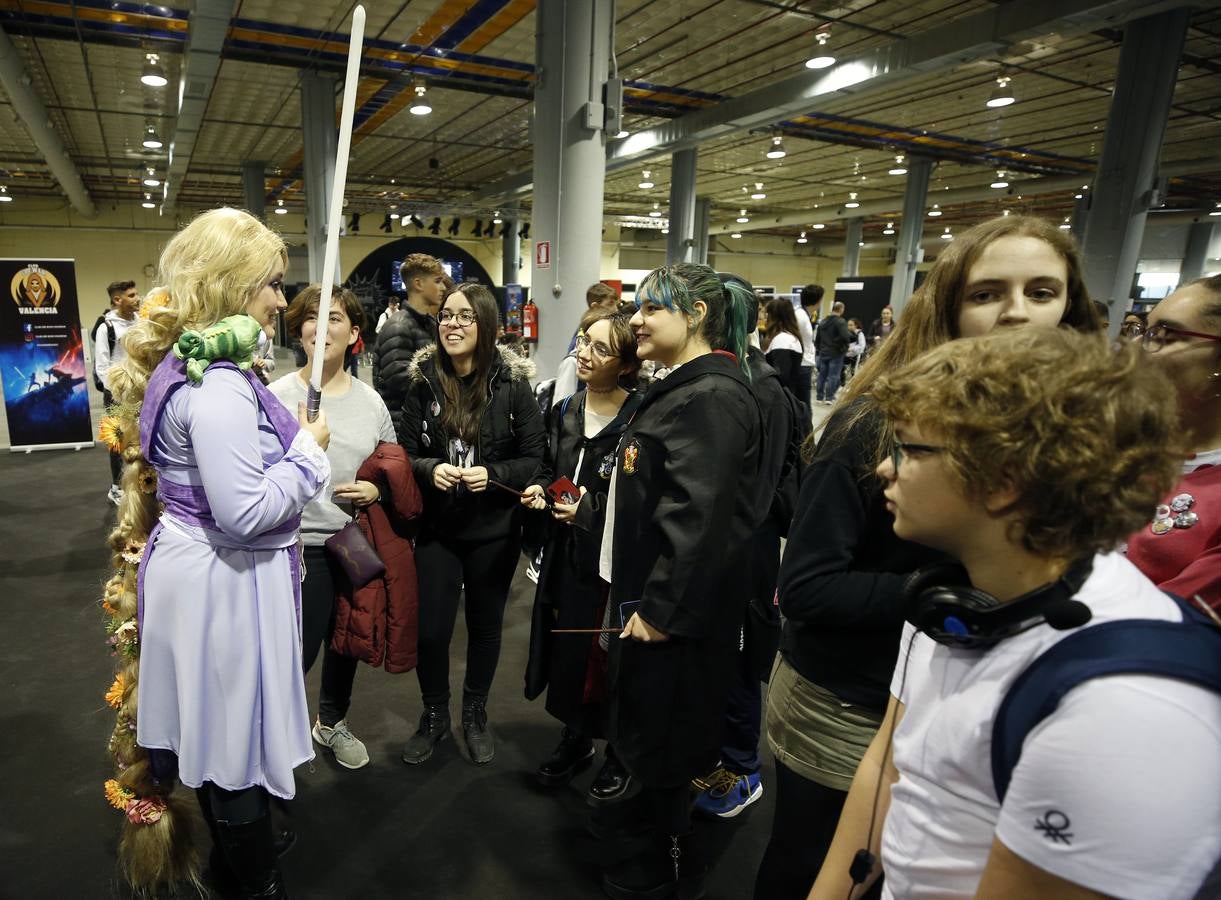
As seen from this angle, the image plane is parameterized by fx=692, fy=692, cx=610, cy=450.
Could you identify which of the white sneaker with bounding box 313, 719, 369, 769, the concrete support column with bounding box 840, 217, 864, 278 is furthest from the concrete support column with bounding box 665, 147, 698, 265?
the white sneaker with bounding box 313, 719, 369, 769

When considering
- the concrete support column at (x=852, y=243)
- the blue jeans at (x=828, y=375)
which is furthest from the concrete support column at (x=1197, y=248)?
the blue jeans at (x=828, y=375)

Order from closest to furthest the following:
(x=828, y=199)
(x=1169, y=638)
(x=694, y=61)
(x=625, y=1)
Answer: (x=1169, y=638) < (x=625, y=1) < (x=694, y=61) < (x=828, y=199)

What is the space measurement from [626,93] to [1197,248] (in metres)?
15.8

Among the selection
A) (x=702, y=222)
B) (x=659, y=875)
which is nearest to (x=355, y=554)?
(x=659, y=875)

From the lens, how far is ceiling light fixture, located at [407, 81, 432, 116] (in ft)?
29.1

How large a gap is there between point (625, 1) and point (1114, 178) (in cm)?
497

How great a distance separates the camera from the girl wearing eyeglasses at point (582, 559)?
2.03m

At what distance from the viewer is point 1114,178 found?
670 centimetres

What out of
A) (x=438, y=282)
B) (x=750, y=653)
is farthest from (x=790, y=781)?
(x=438, y=282)

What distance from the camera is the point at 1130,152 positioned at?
21.5 feet

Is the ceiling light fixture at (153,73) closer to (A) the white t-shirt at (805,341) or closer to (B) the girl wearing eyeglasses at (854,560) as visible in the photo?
(A) the white t-shirt at (805,341)

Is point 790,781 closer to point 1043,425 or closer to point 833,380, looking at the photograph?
point 1043,425

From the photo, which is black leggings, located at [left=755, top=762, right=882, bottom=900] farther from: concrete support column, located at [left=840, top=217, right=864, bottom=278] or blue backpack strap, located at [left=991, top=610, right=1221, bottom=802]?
concrete support column, located at [left=840, top=217, right=864, bottom=278]

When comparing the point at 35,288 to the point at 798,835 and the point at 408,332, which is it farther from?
the point at 798,835
